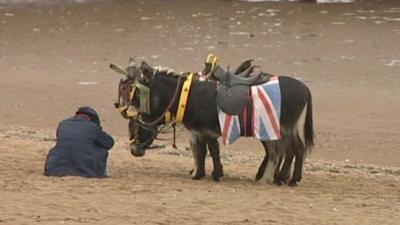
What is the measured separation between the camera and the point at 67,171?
9.48m

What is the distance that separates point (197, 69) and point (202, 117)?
38.4 ft

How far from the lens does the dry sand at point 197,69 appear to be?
796 centimetres

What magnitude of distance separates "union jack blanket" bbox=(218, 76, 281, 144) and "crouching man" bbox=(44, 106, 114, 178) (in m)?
1.17

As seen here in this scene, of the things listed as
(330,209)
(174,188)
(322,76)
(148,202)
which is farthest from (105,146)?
(322,76)

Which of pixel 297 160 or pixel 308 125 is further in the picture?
pixel 308 125

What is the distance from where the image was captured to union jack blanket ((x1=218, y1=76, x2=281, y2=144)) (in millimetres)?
9750

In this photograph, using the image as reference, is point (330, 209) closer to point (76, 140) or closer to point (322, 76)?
point (76, 140)

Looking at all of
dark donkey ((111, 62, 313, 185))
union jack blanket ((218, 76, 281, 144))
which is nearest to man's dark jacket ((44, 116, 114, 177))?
dark donkey ((111, 62, 313, 185))

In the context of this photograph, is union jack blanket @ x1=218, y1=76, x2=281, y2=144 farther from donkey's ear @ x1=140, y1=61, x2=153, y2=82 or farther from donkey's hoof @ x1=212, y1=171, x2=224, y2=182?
donkey's ear @ x1=140, y1=61, x2=153, y2=82

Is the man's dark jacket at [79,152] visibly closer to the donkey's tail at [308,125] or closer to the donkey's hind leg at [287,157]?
the donkey's hind leg at [287,157]

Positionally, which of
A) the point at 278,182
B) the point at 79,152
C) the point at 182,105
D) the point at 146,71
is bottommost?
the point at 278,182

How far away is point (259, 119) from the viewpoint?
384 inches

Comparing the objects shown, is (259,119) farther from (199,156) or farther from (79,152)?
(79,152)

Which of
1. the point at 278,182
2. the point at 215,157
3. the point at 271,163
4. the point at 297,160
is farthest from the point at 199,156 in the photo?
the point at 297,160
